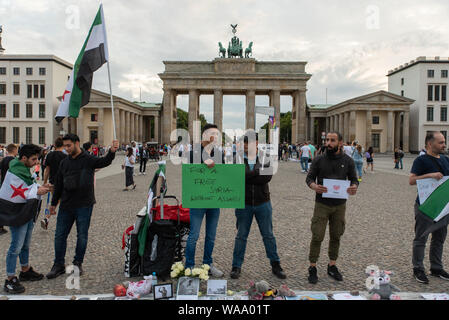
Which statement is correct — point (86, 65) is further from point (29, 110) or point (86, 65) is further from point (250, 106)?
point (29, 110)

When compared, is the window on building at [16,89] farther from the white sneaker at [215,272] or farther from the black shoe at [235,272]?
the black shoe at [235,272]

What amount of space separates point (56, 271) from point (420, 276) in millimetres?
5034

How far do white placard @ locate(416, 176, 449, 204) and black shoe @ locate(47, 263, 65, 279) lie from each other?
5215 mm

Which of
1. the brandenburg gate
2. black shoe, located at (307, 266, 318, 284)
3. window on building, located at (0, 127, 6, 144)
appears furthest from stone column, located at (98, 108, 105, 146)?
black shoe, located at (307, 266, 318, 284)

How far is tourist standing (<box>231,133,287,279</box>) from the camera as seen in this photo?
467 cm

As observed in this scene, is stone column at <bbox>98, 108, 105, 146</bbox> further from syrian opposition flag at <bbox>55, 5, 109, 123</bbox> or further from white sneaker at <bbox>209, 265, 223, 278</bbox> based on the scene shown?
white sneaker at <bbox>209, 265, 223, 278</bbox>

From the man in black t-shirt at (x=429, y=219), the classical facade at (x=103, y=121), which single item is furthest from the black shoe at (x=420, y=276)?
the classical facade at (x=103, y=121)

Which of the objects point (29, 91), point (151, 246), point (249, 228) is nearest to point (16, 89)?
point (29, 91)

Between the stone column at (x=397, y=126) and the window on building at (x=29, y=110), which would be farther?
the window on building at (x=29, y=110)

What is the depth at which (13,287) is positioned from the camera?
4.23m

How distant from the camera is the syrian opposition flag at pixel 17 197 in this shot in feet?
14.1

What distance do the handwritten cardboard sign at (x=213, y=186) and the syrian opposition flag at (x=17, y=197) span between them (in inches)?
78.7
